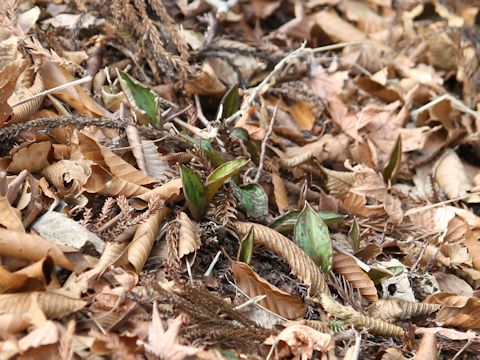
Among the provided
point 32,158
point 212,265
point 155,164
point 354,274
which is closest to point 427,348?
point 354,274

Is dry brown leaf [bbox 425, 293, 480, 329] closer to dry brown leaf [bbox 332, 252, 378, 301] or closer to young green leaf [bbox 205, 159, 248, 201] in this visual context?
dry brown leaf [bbox 332, 252, 378, 301]

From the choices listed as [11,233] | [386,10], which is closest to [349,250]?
[11,233]

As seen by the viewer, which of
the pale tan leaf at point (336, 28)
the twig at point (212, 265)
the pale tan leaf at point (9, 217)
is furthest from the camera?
the pale tan leaf at point (336, 28)

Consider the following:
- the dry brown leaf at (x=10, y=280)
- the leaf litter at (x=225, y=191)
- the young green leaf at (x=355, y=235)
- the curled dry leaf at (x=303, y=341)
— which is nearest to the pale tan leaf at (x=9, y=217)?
the leaf litter at (x=225, y=191)

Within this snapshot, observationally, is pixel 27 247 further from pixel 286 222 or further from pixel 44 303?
pixel 286 222

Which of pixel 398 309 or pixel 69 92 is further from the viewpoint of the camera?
pixel 69 92

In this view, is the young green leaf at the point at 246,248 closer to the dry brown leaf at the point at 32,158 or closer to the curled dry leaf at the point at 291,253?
the curled dry leaf at the point at 291,253

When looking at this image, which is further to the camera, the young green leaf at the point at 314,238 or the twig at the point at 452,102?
the twig at the point at 452,102
